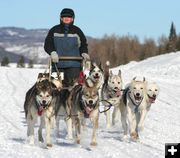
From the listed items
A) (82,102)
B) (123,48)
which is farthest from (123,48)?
(82,102)

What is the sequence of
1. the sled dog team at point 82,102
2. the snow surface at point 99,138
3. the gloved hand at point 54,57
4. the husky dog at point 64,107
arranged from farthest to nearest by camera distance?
the gloved hand at point 54,57, the husky dog at point 64,107, the sled dog team at point 82,102, the snow surface at point 99,138

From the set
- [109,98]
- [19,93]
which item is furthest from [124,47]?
[109,98]

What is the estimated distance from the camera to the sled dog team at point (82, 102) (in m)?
6.66

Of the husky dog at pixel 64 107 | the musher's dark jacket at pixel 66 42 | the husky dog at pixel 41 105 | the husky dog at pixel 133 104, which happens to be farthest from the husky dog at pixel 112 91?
the husky dog at pixel 41 105

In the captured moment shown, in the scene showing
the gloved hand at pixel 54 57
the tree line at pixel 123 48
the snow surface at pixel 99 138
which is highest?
the tree line at pixel 123 48

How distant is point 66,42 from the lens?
8.10 metres

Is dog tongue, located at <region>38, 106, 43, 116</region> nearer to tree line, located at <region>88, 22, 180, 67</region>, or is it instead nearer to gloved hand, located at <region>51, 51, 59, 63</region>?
gloved hand, located at <region>51, 51, 59, 63</region>

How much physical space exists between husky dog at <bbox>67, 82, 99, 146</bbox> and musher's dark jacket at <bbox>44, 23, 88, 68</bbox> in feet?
3.60

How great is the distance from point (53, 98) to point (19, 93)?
320 inches

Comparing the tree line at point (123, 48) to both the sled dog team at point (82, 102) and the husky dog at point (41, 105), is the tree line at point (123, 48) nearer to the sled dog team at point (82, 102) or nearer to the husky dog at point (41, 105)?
the sled dog team at point (82, 102)

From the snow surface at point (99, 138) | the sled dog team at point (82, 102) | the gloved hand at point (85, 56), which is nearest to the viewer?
the snow surface at point (99, 138)

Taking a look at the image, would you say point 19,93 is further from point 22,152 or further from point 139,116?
point 22,152

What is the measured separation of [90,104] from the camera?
6676mm

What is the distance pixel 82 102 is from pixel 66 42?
161 cm
